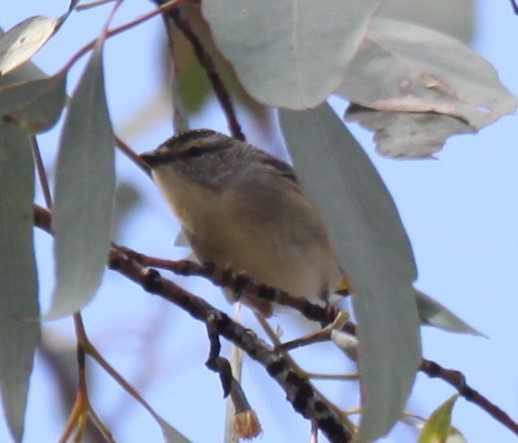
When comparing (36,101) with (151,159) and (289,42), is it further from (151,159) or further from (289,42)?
(151,159)

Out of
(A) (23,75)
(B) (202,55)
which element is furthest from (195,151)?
(A) (23,75)

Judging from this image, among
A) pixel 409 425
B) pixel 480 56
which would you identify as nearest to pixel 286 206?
pixel 409 425

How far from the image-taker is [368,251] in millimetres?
1478

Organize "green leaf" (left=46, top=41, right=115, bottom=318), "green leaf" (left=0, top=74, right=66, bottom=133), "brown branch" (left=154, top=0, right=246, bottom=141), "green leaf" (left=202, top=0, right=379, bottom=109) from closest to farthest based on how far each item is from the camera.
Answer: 1. "green leaf" (left=202, top=0, right=379, bottom=109)
2. "green leaf" (left=46, top=41, right=115, bottom=318)
3. "green leaf" (left=0, top=74, right=66, bottom=133)
4. "brown branch" (left=154, top=0, right=246, bottom=141)

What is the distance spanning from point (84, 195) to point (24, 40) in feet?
0.83

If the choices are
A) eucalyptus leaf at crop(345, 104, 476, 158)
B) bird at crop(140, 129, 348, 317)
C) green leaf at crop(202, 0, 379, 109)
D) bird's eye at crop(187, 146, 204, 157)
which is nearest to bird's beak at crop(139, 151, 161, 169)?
bird at crop(140, 129, 348, 317)

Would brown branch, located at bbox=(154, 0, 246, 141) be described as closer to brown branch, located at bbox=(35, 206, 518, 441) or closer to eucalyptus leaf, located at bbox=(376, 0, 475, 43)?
eucalyptus leaf, located at bbox=(376, 0, 475, 43)

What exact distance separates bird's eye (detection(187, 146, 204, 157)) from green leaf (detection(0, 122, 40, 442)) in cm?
116

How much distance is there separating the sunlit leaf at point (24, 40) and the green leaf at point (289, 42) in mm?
289

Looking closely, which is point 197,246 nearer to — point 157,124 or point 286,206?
point 286,206

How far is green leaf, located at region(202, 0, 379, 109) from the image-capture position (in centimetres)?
133

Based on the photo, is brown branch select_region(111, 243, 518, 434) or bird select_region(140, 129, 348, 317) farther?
bird select_region(140, 129, 348, 317)

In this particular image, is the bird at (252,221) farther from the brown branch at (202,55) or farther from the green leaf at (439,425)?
the green leaf at (439,425)

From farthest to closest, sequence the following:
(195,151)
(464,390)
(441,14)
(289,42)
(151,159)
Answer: (195,151) → (151,159) → (441,14) → (464,390) → (289,42)
